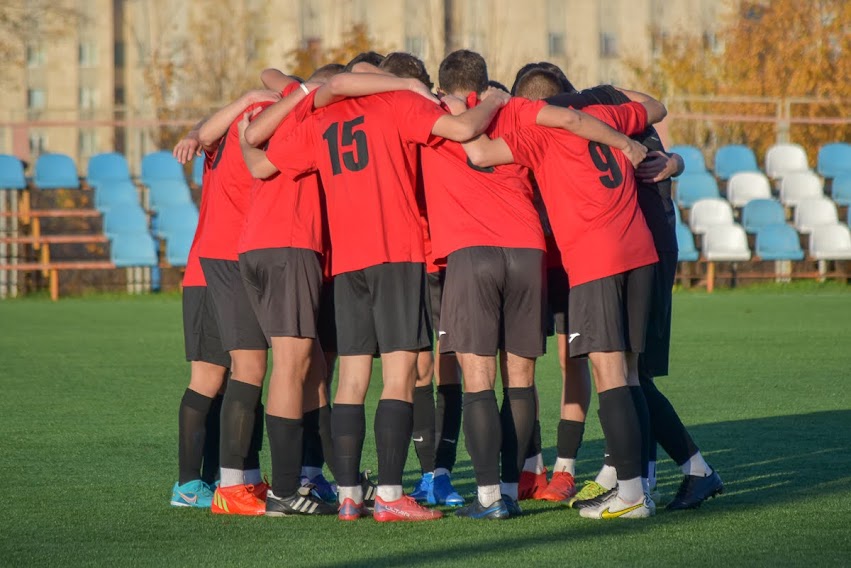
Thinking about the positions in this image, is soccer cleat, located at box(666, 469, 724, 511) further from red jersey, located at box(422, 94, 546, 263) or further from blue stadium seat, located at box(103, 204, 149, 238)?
blue stadium seat, located at box(103, 204, 149, 238)

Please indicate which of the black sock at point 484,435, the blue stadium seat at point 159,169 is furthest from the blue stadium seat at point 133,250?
the black sock at point 484,435

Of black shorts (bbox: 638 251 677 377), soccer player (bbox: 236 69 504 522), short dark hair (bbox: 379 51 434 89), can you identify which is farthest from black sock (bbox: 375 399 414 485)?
short dark hair (bbox: 379 51 434 89)

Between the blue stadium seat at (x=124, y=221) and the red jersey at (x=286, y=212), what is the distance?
49.2 ft

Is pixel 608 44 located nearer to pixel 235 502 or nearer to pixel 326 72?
pixel 326 72

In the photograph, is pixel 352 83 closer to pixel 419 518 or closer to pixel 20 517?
pixel 419 518

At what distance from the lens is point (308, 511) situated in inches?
226

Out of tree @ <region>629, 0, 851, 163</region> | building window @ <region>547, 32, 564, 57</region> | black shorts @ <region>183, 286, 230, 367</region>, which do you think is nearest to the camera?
black shorts @ <region>183, 286, 230, 367</region>

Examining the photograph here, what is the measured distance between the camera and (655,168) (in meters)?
5.90

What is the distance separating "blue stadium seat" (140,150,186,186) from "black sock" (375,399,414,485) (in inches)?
656

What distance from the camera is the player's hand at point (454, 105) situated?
5.70 meters

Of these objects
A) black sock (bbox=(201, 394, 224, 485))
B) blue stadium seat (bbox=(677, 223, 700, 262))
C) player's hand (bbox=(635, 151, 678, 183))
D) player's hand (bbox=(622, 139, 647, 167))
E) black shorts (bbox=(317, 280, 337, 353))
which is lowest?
black sock (bbox=(201, 394, 224, 485))

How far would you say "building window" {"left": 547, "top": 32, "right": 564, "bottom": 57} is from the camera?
53.4 meters

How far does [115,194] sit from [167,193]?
32.1 inches

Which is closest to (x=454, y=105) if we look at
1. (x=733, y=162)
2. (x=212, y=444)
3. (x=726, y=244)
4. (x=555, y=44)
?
(x=212, y=444)
